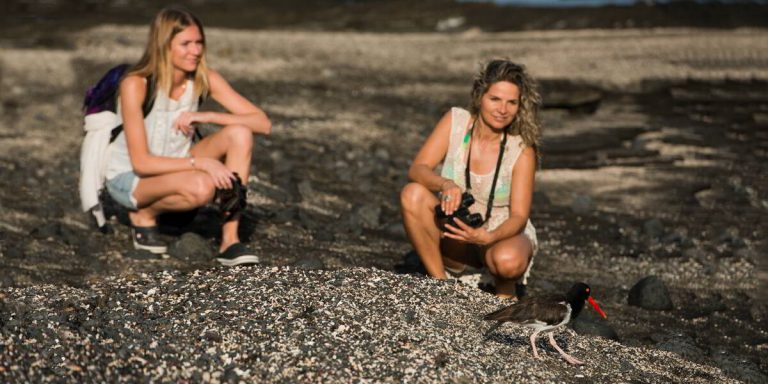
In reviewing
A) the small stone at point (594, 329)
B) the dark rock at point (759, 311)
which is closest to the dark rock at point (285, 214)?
the small stone at point (594, 329)

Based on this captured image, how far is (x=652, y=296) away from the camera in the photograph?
8391 millimetres

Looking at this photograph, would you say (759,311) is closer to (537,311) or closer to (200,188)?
(537,311)

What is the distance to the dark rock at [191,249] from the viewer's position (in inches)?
331

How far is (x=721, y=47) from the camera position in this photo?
20.3m

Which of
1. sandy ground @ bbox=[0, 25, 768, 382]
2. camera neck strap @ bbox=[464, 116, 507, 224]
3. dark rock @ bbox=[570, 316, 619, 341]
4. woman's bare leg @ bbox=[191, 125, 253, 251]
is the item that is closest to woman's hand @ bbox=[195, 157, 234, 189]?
woman's bare leg @ bbox=[191, 125, 253, 251]

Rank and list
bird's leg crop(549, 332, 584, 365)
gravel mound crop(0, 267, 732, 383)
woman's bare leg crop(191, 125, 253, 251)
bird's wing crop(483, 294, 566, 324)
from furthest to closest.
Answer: woman's bare leg crop(191, 125, 253, 251)
bird's leg crop(549, 332, 584, 365)
bird's wing crop(483, 294, 566, 324)
gravel mound crop(0, 267, 732, 383)

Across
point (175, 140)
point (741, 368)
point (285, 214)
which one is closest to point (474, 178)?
point (741, 368)

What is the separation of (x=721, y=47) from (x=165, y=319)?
15992mm

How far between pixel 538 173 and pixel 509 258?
16.3 feet

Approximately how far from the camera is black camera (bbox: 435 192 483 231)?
284 inches

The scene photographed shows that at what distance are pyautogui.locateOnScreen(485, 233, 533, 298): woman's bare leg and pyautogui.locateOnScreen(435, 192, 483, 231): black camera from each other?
7.7 inches

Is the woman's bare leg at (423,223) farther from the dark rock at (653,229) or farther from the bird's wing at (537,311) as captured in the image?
the dark rock at (653,229)

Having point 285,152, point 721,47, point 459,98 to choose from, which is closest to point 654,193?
point 285,152

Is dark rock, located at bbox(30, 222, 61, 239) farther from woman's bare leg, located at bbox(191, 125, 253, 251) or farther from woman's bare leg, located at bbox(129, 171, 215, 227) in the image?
woman's bare leg, located at bbox(191, 125, 253, 251)
